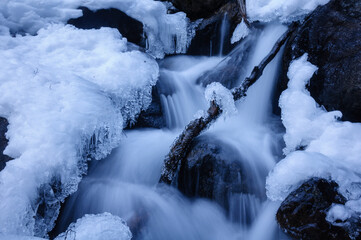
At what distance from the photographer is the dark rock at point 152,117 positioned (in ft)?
13.8

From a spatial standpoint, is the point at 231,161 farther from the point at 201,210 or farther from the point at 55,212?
the point at 55,212

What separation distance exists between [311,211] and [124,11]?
5077 millimetres

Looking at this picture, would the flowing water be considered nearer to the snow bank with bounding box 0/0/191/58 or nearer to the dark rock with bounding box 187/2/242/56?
the dark rock with bounding box 187/2/242/56

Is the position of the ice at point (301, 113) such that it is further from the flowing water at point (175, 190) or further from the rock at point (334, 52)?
the flowing water at point (175, 190)

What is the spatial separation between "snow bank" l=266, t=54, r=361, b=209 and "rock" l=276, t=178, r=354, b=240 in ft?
0.30

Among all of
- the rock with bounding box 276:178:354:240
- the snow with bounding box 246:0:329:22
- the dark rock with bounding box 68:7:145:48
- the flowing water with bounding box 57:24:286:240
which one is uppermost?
the snow with bounding box 246:0:329:22

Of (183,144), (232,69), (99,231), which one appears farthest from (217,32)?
(99,231)

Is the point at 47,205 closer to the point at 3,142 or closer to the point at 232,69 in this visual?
the point at 3,142

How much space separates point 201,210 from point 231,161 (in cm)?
64

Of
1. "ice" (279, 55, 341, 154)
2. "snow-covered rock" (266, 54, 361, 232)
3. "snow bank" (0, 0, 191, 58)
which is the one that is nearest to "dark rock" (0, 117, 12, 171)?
"snow-covered rock" (266, 54, 361, 232)

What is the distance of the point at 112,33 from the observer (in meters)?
4.86

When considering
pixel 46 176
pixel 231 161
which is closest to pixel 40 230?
pixel 46 176

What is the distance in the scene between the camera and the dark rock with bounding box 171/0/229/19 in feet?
18.5

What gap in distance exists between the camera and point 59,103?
9.68 ft
